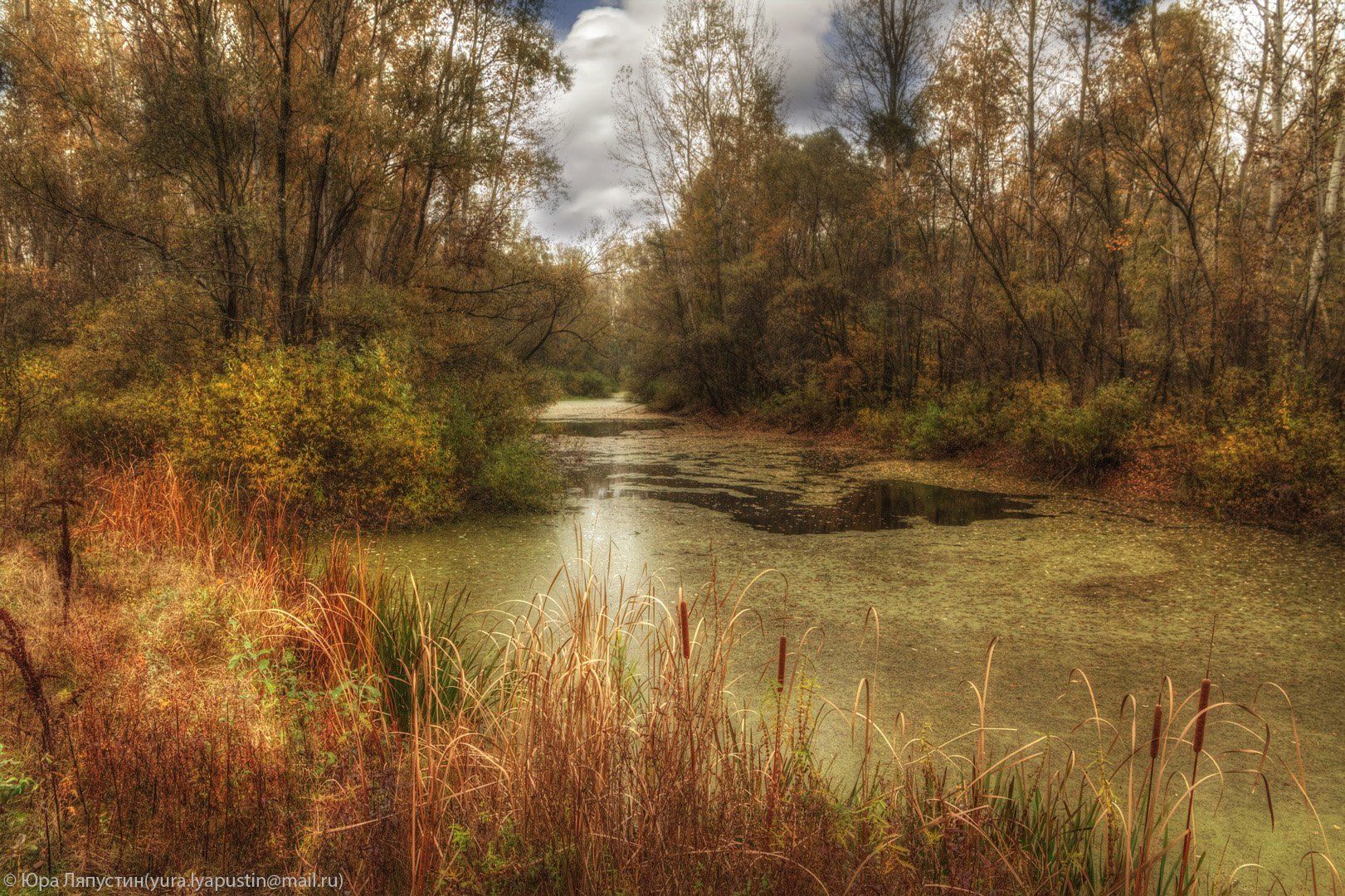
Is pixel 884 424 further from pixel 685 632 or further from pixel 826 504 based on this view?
pixel 685 632

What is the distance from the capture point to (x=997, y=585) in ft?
18.8

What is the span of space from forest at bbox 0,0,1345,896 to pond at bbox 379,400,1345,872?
0.09 meters

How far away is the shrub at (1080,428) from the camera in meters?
9.66

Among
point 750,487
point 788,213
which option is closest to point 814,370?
point 788,213

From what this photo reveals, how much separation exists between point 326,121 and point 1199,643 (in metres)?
9.54

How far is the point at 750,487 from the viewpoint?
10.7m

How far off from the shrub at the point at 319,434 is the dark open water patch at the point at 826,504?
3191 millimetres

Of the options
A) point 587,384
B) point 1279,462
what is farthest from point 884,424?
point 587,384

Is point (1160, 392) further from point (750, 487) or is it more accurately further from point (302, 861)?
point (302, 861)

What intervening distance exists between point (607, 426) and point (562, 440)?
5639 mm

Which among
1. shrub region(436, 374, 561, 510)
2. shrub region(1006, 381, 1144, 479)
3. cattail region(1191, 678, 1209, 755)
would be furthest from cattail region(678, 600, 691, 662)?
shrub region(1006, 381, 1144, 479)

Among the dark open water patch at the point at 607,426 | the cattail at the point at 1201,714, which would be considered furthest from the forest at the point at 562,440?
the dark open water patch at the point at 607,426

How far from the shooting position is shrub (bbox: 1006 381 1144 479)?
966 centimetres

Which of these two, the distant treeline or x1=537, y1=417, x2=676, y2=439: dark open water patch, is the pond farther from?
x1=537, y1=417, x2=676, y2=439: dark open water patch
